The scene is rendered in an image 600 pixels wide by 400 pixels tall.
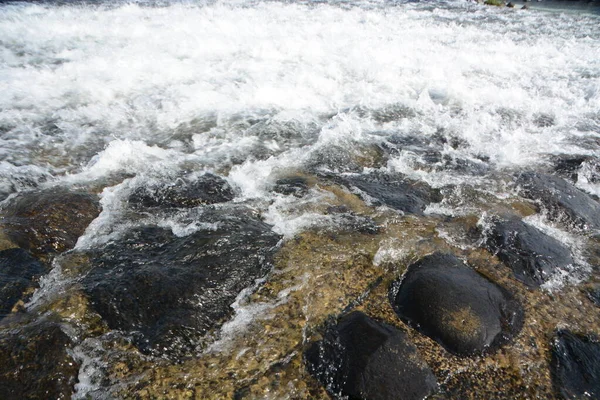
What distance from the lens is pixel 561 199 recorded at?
12.1 feet

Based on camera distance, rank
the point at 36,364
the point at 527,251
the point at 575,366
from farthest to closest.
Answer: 1. the point at 527,251
2. the point at 575,366
3. the point at 36,364

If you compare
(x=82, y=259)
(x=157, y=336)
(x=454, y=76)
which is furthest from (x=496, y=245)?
(x=454, y=76)

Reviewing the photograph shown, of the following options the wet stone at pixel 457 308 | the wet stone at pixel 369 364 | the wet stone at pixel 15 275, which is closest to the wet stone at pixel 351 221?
the wet stone at pixel 457 308

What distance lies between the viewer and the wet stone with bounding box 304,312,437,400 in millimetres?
2021

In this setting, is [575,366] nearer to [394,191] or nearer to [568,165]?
[394,191]

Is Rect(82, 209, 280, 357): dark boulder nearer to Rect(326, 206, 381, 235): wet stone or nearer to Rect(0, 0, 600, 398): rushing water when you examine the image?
Rect(0, 0, 600, 398): rushing water

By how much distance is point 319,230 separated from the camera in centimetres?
329

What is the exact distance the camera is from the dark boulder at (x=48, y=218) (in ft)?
9.73

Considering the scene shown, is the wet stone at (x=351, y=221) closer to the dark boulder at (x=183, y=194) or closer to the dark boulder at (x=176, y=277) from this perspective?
the dark boulder at (x=176, y=277)

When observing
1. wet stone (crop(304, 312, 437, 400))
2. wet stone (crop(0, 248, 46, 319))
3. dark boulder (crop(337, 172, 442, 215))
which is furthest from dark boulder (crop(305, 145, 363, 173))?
wet stone (crop(0, 248, 46, 319))

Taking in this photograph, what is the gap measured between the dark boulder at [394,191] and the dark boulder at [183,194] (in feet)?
4.21

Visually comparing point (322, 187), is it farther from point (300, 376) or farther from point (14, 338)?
point (14, 338)

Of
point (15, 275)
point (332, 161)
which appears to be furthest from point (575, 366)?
point (15, 275)

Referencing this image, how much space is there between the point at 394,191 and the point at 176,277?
92.4 inches
